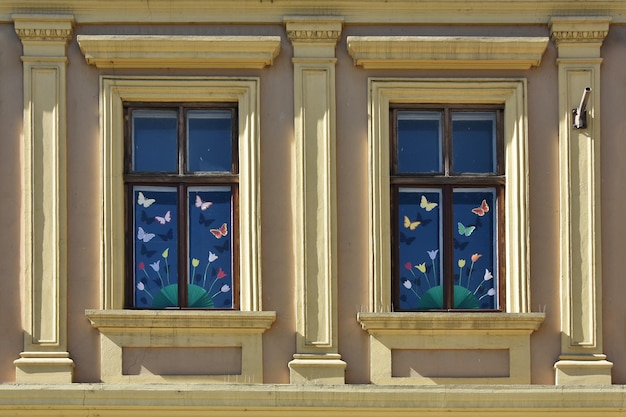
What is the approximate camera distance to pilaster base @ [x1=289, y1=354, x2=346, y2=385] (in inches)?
471

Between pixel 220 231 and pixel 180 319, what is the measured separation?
2.72ft

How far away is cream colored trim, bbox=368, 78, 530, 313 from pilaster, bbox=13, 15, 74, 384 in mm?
2458

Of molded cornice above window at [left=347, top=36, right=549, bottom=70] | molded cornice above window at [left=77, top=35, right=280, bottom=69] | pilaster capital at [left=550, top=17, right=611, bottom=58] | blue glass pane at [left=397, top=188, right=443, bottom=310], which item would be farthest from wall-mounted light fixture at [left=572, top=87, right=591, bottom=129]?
molded cornice above window at [left=77, top=35, right=280, bottom=69]

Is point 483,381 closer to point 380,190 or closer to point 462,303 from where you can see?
point 462,303

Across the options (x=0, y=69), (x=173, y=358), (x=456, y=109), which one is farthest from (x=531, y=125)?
(x=0, y=69)

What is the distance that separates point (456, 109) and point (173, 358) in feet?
9.97

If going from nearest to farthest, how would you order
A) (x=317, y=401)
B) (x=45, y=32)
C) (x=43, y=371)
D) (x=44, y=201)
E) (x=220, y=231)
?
(x=317, y=401)
(x=43, y=371)
(x=44, y=201)
(x=45, y=32)
(x=220, y=231)

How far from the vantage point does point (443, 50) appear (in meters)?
12.2

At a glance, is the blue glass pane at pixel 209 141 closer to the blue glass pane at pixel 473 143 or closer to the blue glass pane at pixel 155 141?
the blue glass pane at pixel 155 141

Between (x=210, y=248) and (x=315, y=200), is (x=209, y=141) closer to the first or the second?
(x=210, y=248)

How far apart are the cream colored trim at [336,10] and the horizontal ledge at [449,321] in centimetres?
237

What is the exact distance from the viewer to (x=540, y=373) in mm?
12047

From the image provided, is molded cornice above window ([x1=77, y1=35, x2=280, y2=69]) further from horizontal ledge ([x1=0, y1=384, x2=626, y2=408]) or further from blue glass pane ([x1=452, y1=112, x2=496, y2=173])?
horizontal ledge ([x1=0, y1=384, x2=626, y2=408])

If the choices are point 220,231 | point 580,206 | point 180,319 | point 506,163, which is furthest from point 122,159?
point 580,206
